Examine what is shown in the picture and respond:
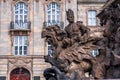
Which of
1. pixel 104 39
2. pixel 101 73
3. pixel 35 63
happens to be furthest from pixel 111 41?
pixel 35 63

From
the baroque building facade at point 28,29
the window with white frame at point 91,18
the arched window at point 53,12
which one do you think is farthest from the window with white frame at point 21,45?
the window with white frame at point 91,18

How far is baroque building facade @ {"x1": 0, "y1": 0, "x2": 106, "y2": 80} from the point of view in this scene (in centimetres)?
4628

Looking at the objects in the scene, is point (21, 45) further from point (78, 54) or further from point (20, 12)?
point (78, 54)

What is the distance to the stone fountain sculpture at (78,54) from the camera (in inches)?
486

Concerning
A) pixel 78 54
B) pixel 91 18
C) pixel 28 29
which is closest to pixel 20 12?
pixel 28 29

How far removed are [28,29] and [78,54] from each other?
1347 inches

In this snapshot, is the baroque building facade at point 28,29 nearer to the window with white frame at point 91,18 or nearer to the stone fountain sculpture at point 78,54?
the window with white frame at point 91,18

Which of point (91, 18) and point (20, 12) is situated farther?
point (91, 18)

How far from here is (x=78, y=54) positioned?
12.7 m

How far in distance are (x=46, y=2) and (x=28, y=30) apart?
3.47 metres

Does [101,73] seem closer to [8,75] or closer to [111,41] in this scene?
[111,41]

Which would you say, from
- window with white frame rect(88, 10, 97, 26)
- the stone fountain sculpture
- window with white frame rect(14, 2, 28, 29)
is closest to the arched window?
window with white frame rect(14, 2, 28, 29)

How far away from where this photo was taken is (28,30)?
46.7 meters

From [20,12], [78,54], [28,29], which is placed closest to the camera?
[78,54]
